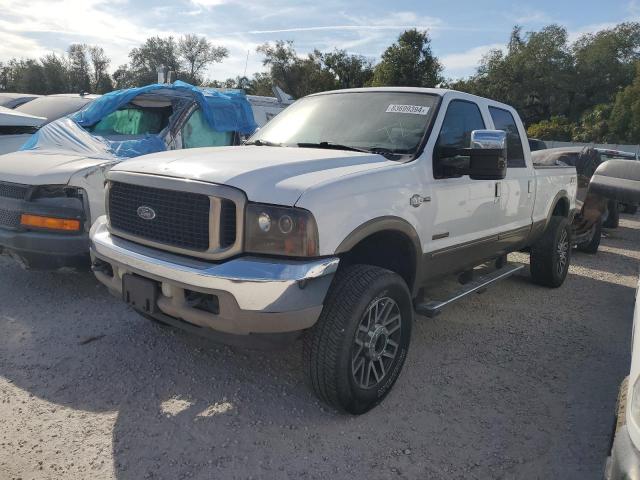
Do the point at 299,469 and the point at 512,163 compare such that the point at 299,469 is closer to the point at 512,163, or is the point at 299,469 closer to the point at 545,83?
the point at 512,163

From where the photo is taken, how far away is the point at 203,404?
3055 millimetres

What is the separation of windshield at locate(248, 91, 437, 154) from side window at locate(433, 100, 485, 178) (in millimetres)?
162

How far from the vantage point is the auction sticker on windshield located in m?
3.71

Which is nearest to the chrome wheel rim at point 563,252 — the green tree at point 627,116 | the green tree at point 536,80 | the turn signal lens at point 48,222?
the turn signal lens at point 48,222

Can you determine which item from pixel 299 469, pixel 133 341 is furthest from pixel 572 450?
pixel 133 341

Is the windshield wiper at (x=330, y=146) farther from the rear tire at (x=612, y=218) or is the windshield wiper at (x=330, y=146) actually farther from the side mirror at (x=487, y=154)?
the rear tire at (x=612, y=218)

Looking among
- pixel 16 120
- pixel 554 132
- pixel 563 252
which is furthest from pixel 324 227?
pixel 554 132

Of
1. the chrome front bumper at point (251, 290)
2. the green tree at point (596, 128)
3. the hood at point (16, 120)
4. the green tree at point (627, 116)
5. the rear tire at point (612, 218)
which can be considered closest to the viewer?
the chrome front bumper at point (251, 290)

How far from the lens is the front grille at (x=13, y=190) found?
13.9 feet

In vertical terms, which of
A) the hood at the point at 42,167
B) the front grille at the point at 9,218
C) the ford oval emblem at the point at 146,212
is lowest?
the front grille at the point at 9,218

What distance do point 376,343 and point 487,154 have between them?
1417 mm

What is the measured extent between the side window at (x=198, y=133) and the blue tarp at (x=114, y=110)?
8 cm

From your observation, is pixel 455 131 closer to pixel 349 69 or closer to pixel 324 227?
pixel 324 227

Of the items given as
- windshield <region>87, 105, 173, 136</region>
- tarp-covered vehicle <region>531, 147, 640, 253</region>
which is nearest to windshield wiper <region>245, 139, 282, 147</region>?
tarp-covered vehicle <region>531, 147, 640, 253</region>
